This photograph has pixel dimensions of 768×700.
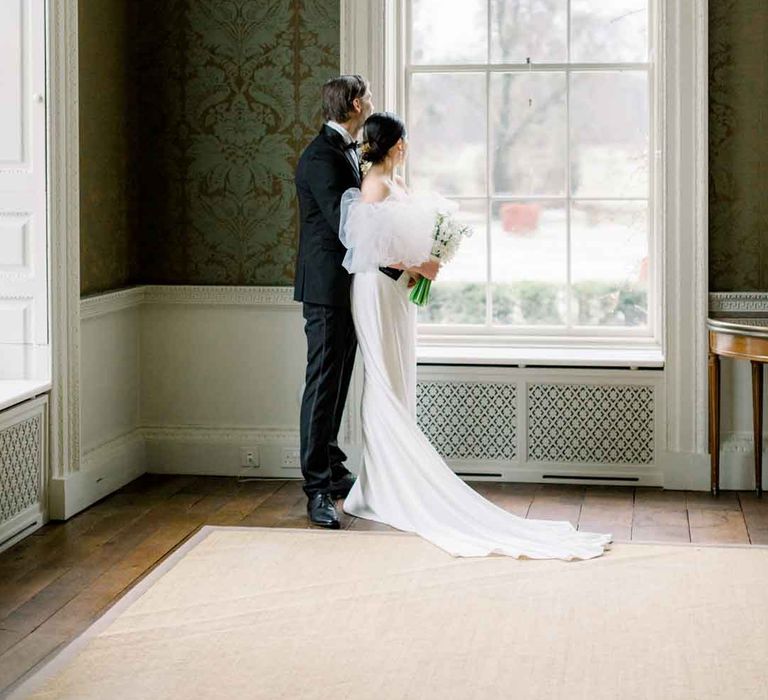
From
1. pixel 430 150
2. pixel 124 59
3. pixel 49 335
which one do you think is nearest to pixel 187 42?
pixel 124 59

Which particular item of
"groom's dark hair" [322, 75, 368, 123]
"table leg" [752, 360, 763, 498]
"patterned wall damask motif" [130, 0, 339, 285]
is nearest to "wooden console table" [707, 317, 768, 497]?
"table leg" [752, 360, 763, 498]

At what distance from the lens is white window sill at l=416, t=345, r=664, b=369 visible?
5750 mm

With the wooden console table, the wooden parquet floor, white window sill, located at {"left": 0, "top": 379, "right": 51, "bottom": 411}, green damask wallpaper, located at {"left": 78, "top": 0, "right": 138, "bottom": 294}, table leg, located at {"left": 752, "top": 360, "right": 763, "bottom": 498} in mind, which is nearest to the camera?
the wooden parquet floor

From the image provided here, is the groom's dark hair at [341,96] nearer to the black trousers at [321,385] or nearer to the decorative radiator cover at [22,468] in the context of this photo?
the black trousers at [321,385]

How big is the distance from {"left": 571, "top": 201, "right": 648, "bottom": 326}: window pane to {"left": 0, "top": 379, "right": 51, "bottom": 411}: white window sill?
2.58m

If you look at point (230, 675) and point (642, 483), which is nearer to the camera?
point (230, 675)

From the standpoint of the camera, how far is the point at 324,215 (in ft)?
16.5

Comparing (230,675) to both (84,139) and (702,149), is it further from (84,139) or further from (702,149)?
(702,149)

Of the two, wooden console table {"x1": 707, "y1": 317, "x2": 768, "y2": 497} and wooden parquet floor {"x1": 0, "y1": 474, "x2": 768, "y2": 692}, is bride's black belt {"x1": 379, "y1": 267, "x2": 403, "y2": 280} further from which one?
wooden console table {"x1": 707, "y1": 317, "x2": 768, "y2": 497}

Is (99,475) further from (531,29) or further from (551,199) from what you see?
(531,29)

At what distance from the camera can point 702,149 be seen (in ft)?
18.2

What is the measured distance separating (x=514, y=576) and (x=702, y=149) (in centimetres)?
Result: 232

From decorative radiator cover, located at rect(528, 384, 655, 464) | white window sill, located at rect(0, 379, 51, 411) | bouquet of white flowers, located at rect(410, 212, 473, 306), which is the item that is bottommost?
decorative radiator cover, located at rect(528, 384, 655, 464)

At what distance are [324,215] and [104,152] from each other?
1.18m
